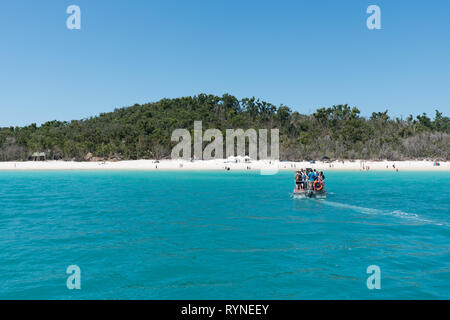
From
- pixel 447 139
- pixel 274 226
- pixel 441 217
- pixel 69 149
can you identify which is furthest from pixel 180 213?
pixel 447 139

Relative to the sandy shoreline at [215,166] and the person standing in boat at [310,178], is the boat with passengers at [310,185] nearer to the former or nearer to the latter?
the person standing in boat at [310,178]

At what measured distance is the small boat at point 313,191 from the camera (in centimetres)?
3067

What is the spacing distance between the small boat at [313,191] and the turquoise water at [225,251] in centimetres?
477

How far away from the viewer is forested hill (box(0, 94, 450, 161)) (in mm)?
104125

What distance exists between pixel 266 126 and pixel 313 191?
4263 inches

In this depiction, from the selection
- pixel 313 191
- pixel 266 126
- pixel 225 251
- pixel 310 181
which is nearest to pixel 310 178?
pixel 310 181

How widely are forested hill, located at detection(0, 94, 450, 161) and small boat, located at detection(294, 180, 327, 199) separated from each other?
73.5 meters

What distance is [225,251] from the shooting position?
1420 centimetres

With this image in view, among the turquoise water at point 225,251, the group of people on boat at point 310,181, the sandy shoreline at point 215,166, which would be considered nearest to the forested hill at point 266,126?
the sandy shoreline at point 215,166

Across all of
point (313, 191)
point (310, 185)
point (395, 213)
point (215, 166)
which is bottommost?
point (395, 213)

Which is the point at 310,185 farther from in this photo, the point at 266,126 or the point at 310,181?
the point at 266,126
